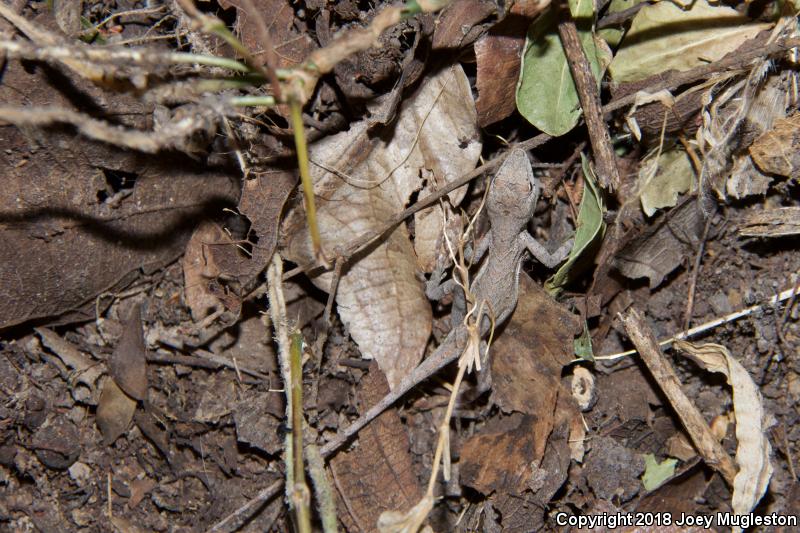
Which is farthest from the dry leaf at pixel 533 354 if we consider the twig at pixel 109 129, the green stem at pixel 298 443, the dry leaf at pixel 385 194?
the twig at pixel 109 129

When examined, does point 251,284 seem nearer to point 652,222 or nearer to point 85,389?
point 85,389

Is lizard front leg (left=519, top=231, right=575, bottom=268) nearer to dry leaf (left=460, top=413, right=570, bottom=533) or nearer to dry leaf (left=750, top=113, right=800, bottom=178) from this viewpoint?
dry leaf (left=460, top=413, right=570, bottom=533)

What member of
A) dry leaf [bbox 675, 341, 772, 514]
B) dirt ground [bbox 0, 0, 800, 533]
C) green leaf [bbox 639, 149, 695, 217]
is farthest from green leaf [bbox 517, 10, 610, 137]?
dry leaf [bbox 675, 341, 772, 514]

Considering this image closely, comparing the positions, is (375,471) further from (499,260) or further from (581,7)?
(581,7)

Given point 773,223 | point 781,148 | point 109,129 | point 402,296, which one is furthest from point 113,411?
point 781,148

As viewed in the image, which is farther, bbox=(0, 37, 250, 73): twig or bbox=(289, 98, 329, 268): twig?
bbox=(289, 98, 329, 268): twig

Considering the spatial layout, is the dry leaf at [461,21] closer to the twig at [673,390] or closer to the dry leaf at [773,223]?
the twig at [673,390]
